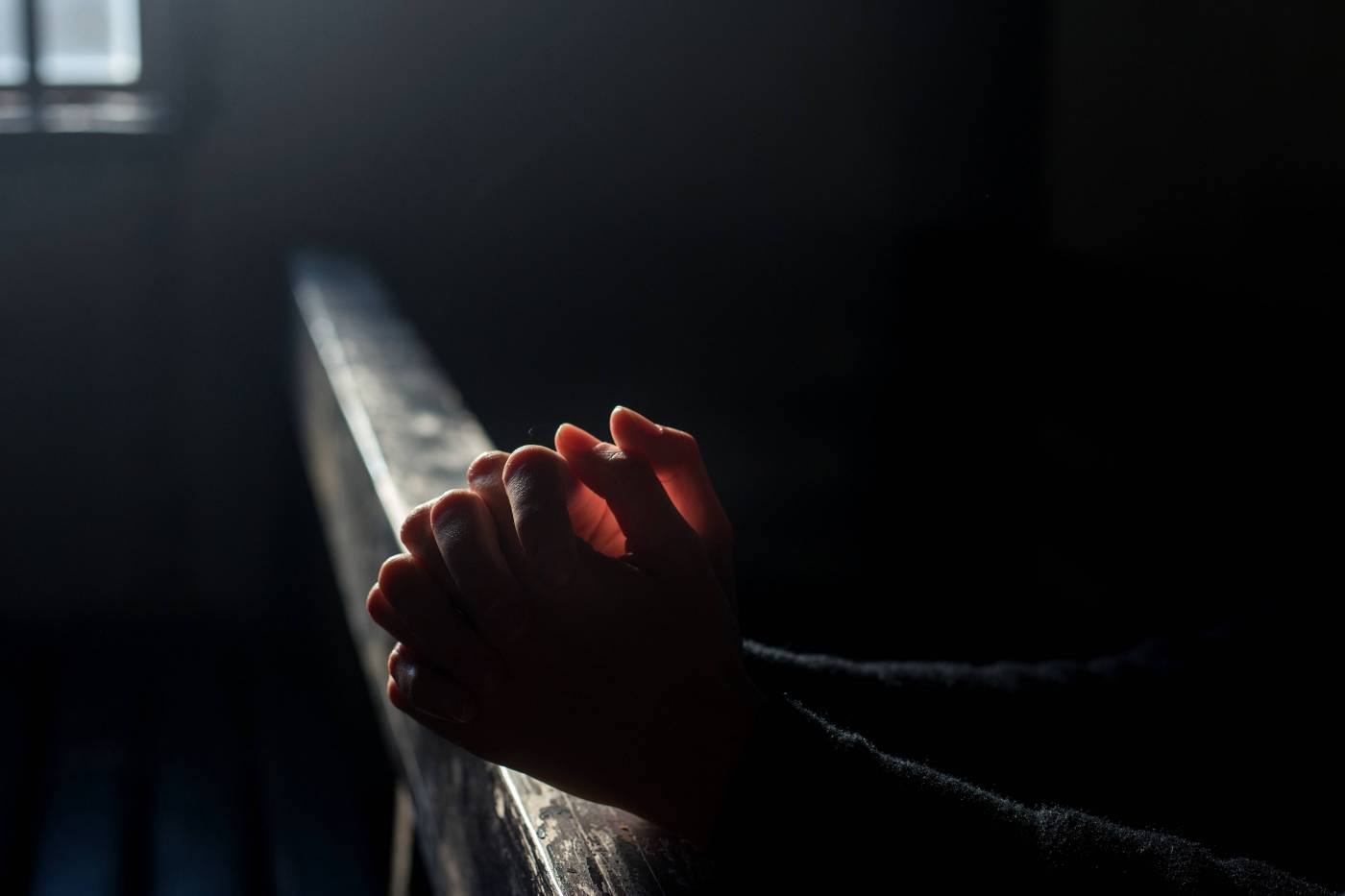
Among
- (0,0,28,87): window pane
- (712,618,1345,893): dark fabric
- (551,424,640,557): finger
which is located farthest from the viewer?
(0,0,28,87): window pane

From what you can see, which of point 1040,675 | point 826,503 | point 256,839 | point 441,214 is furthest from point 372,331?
point 826,503

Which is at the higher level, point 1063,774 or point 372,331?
point 1063,774

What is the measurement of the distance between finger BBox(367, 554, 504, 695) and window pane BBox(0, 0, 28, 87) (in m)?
1.90

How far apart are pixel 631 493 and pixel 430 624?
0.37 ft

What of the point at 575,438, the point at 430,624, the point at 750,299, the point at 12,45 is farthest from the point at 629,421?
the point at 750,299

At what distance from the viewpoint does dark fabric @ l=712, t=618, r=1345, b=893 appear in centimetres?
50

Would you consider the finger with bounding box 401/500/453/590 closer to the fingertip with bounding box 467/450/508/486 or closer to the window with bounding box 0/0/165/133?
the fingertip with bounding box 467/450/508/486

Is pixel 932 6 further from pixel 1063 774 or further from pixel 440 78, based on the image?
pixel 1063 774

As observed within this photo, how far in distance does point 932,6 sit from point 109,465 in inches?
76.3

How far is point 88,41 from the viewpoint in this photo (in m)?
2.13

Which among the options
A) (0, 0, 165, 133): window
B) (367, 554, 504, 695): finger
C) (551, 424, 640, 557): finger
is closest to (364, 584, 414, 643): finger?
(367, 554, 504, 695): finger

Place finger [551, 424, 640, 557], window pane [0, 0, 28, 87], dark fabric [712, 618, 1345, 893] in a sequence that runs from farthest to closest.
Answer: window pane [0, 0, 28, 87], finger [551, 424, 640, 557], dark fabric [712, 618, 1345, 893]

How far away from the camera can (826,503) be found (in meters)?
2.76

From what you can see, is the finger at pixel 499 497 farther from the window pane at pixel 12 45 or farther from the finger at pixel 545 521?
the window pane at pixel 12 45
